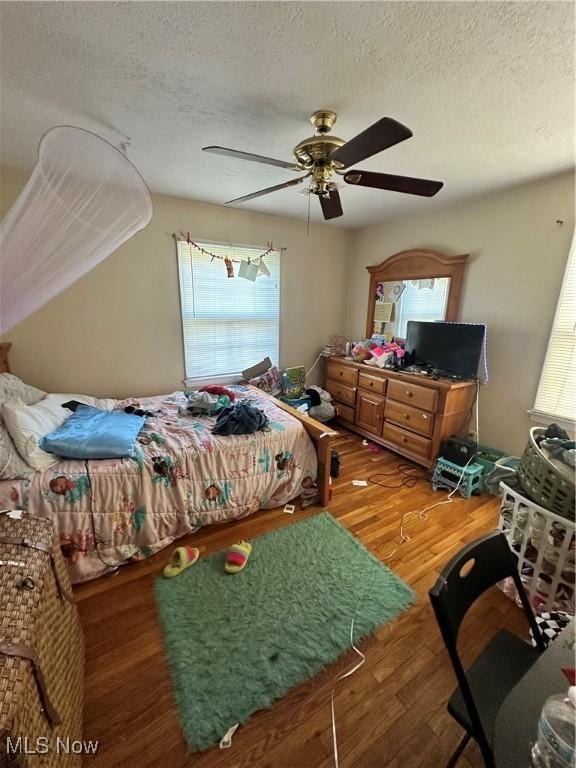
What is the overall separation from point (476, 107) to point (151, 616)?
116 inches

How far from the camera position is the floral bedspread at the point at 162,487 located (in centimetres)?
167

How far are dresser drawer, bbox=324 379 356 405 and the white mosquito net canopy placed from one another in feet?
8.94

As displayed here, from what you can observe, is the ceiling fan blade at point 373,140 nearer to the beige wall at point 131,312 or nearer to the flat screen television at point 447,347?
the flat screen television at point 447,347

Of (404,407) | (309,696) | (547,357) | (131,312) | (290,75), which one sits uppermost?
(290,75)

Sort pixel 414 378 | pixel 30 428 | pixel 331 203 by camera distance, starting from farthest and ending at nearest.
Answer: pixel 414 378, pixel 331 203, pixel 30 428

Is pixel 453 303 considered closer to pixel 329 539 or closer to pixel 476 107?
pixel 476 107

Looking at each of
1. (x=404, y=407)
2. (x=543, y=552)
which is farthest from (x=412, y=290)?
(x=543, y=552)

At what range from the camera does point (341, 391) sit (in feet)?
12.1

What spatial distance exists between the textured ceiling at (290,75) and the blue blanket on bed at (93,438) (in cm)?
172

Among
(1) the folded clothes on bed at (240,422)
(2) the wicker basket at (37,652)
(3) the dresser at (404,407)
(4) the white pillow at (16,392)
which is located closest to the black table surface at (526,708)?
(2) the wicker basket at (37,652)

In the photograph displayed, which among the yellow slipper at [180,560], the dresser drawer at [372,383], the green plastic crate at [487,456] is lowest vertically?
Result: the yellow slipper at [180,560]

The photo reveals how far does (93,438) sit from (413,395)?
2.53 m

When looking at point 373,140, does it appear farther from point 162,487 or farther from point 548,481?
point 162,487

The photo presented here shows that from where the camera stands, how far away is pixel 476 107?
4.77 ft
